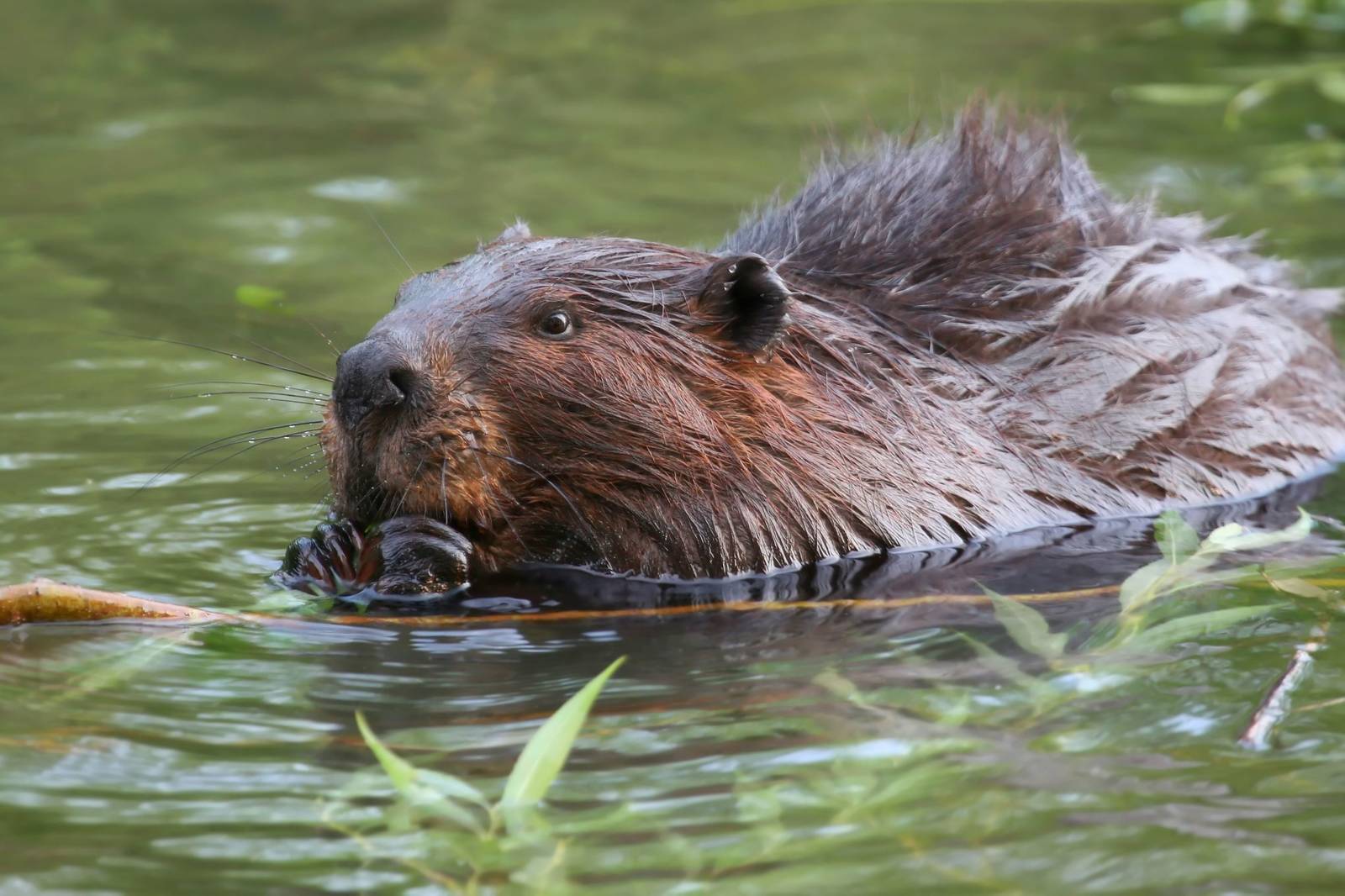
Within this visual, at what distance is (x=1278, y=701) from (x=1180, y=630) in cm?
27

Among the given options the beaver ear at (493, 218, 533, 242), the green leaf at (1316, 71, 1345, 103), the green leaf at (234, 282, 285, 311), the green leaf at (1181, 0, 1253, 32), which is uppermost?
the green leaf at (1181, 0, 1253, 32)

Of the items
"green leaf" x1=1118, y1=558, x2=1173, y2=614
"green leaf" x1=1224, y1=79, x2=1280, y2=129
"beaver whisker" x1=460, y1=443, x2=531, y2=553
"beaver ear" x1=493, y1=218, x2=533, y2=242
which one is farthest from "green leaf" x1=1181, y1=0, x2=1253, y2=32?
"beaver whisker" x1=460, y1=443, x2=531, y2=553

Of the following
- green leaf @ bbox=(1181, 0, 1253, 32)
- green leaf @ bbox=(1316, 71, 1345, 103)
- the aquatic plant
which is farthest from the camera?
green leaf @ bbox=(1181, 0, 1253, 32)

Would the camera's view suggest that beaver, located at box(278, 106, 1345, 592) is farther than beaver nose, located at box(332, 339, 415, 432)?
Yes

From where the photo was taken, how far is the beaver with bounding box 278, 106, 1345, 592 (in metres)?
4.49

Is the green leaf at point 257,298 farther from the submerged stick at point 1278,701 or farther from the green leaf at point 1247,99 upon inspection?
the green leaf at point 1247,99

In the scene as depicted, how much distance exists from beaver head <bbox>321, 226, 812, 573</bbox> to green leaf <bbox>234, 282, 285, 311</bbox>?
8.11 ft

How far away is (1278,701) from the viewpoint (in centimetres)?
370

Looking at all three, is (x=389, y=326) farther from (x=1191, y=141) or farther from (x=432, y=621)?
(x=1191, y=141)

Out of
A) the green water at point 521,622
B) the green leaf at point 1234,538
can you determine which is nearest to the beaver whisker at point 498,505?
the green water at point 521,622

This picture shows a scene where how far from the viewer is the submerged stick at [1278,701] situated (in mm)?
3525

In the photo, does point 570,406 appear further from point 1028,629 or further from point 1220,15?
point 1220,15

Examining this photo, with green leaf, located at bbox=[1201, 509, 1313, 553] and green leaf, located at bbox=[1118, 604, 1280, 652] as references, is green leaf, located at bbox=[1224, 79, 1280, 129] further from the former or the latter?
green leaf, located at bbox=[1118, 604, 1280, 652]

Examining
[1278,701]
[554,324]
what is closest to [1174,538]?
[1278,701]
